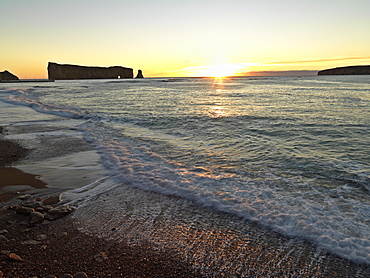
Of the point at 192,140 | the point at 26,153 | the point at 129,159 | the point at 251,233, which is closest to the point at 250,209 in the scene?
the point at 251,233

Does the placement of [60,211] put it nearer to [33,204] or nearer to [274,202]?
[33,204]

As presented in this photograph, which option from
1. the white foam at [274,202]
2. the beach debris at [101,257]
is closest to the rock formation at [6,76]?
the white foam at [274,202]

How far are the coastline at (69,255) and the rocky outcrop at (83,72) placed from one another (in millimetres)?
171417

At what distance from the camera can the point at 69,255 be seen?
311cm

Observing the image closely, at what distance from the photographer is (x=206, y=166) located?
6.80 metres

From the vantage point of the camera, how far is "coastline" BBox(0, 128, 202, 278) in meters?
2.83

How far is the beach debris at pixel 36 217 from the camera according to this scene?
3.86 meters

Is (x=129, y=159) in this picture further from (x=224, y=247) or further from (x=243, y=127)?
(x=243, y=127)

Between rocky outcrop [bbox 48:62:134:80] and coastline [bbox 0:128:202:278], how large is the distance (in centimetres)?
17142

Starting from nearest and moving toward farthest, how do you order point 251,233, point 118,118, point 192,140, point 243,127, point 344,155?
1. point 251,233
2. point 344,155
3. point 192,140
4. point 243,127
5. point 118,118

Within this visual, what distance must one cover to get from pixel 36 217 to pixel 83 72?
18813 cm

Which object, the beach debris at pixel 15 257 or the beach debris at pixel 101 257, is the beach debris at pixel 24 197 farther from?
the beach debris at pixel 101 257

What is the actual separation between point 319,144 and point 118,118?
1189 centimetres

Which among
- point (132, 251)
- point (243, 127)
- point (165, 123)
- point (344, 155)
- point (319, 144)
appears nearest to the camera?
point (132, 251)
